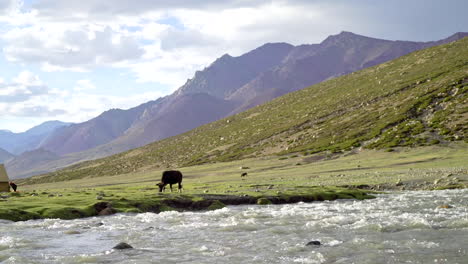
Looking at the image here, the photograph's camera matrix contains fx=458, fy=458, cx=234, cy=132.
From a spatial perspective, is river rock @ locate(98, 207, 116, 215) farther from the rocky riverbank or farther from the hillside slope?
the hillside slope

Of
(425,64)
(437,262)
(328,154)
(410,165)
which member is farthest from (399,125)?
(437,262)

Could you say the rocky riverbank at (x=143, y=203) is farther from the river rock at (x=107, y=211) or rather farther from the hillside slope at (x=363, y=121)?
the hillside slope at (x=363, y=121)

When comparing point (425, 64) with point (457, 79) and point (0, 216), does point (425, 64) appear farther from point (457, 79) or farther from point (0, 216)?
point (0, 216)

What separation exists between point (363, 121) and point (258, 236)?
116 meters

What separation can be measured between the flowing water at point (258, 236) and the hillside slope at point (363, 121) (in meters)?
68.9

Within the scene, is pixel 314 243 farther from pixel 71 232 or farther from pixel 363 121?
pixel 363 121

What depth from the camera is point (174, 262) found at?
668 inches

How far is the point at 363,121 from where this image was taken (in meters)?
132

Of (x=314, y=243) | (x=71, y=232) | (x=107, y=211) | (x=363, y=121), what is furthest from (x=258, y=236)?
(x=363, y=121)

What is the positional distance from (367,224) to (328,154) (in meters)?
78.0

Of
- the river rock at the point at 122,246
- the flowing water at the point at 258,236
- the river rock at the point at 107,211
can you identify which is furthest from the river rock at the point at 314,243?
the river rock at the point at 107,211

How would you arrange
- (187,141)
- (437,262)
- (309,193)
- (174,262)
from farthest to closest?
(187,141) < (309,193) < (174,262) < (437,262)

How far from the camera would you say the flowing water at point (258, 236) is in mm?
17500

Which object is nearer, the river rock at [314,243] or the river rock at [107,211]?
the river rock at [314,243]
